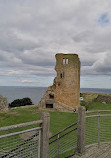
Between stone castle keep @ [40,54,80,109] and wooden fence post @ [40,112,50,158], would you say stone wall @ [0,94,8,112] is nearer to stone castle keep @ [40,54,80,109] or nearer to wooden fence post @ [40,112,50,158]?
stone castle keep @ [40,54,80,109]

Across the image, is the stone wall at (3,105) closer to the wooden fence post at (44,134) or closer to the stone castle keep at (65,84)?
the stone castle keep at (65,84)

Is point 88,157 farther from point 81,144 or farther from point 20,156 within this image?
point 20,156

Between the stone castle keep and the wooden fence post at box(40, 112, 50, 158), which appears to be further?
the stone castle keep

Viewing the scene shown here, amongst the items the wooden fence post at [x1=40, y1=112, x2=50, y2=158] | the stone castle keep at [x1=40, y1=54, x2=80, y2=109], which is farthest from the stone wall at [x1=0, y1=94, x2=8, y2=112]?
the wooden fence post at [x1=40, y1=112, x2=50, y2=158]

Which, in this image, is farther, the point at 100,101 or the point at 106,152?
the point at 100,101

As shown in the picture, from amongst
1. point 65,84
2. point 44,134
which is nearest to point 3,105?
point 65,84

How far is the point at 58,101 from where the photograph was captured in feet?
96.9

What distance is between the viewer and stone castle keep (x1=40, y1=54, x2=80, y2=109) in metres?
29.4

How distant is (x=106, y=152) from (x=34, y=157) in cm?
290

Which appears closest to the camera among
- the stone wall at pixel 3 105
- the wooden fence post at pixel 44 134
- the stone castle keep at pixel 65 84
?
the wooden fence post at pixel 44 134

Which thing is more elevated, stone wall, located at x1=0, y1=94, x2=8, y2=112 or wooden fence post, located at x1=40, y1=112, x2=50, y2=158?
wooden fence post, located at x1=40, y1=112, x2=50, y2=158

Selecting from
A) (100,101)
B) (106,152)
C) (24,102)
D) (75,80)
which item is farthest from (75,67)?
(106,152)

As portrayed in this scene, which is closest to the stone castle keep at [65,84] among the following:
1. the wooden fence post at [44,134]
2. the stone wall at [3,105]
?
the stone wall at [3,105]

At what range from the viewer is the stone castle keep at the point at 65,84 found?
29.4 m
